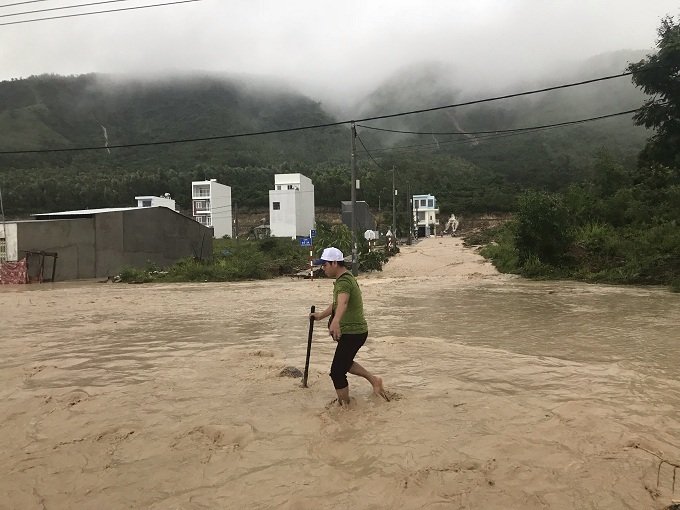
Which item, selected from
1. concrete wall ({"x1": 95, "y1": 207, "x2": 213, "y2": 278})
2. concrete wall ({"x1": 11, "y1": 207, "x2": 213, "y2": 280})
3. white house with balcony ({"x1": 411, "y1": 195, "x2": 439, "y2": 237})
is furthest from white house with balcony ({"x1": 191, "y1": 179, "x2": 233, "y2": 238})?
concrete wall ({"x1": 11, "y1": 207, "x2": 213, "y2": 280})

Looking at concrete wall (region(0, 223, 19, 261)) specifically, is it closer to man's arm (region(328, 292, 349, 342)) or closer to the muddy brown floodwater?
the muddy brown floodwater

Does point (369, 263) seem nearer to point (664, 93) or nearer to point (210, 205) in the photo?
point (664, 93)

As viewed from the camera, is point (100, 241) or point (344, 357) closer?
point (344, 357)

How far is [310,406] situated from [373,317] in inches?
243

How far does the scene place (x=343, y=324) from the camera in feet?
16.7

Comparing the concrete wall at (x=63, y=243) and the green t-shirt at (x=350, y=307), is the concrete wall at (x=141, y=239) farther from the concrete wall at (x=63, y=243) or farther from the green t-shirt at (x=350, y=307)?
the green t-shirt at (x=350, y=307)

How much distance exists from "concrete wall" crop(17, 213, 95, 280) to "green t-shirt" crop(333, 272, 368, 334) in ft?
75.0

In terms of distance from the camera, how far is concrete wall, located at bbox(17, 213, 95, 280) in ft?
78.2

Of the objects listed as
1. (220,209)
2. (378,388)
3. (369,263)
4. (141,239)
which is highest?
(220,209)

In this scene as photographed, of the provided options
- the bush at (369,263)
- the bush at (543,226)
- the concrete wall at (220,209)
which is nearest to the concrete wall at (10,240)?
the bush at (369,263)

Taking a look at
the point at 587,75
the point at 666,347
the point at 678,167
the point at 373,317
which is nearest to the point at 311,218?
the point at 678,167

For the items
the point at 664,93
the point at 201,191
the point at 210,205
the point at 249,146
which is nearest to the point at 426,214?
the point at 210,205

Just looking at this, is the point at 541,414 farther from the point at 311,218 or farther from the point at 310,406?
the point at 311,218

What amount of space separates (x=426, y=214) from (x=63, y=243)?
6816 centimetres
